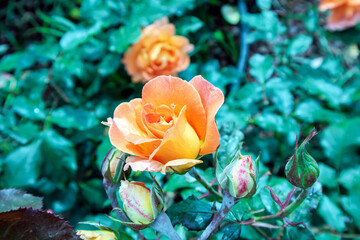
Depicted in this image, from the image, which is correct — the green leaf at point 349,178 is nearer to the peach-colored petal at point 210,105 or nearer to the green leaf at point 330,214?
the green leaf at point 330,214

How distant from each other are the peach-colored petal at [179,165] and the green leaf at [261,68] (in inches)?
23.4

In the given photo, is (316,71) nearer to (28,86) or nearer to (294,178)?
(294,178)

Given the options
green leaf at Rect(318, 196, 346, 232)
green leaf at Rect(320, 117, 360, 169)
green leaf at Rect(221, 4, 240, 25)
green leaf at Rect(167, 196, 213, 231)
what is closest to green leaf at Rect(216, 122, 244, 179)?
green leaf at Rect(167, 196, 213, 231)

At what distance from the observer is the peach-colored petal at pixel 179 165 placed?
33cm

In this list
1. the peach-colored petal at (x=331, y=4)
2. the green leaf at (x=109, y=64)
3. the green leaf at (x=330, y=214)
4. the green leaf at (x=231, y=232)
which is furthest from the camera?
the peach-colored petal at (x=331, y=4)

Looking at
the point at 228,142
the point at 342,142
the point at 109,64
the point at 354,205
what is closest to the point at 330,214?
the point at 354,205

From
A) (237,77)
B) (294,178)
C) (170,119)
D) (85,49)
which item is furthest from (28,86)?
(294,178)

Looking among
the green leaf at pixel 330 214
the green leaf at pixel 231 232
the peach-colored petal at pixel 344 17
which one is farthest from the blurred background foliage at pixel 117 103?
the green leaf at pixel 231 232

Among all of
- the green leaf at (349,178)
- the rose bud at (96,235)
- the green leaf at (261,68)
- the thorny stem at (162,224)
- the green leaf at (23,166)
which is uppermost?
the thorny stem at (162,224)

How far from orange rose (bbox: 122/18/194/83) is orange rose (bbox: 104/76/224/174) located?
19.7 inches

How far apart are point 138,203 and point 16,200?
236 millimetres

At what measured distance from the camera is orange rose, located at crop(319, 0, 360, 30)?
1122 mm

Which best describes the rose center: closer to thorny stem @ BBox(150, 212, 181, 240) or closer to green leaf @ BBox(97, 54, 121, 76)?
thorny stem @ BBox(150, 212, 181, 240)

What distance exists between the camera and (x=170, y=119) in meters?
0.38
